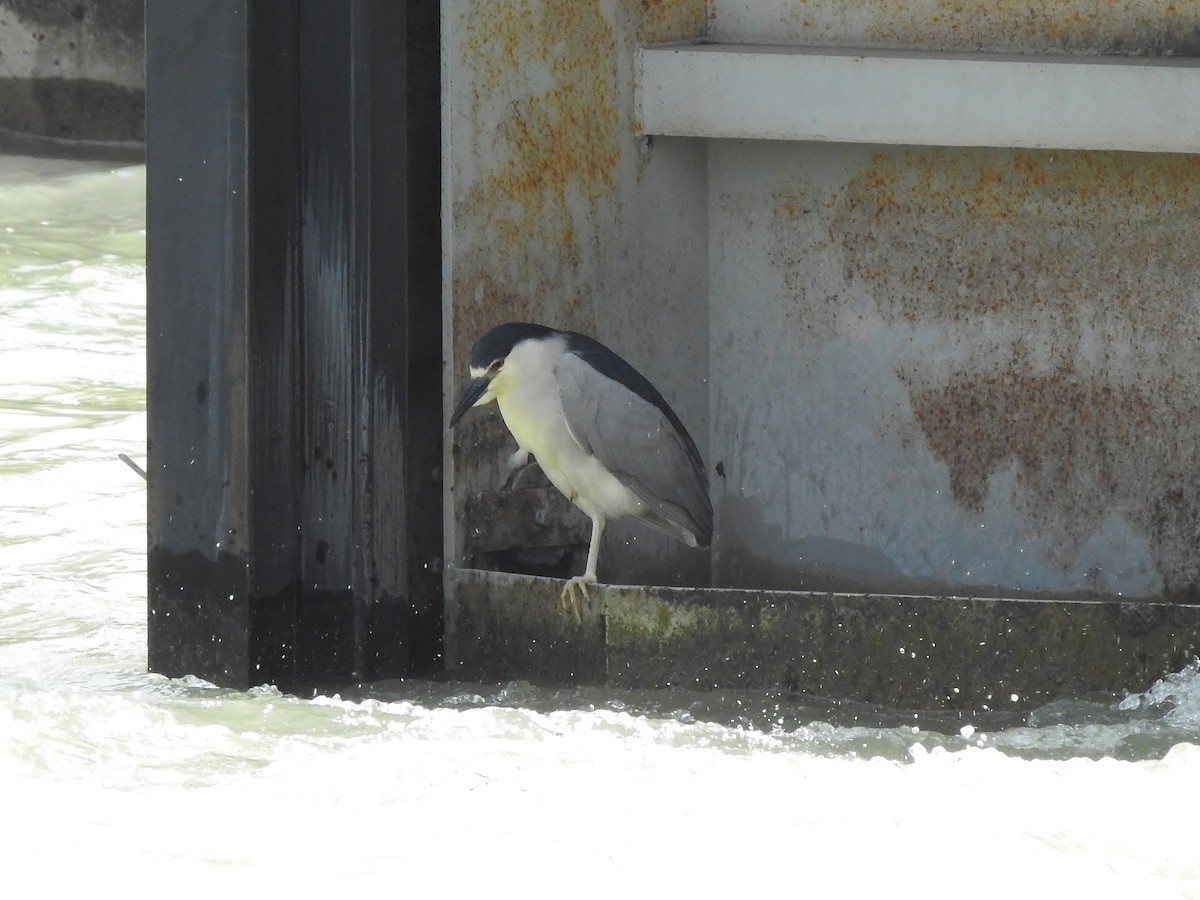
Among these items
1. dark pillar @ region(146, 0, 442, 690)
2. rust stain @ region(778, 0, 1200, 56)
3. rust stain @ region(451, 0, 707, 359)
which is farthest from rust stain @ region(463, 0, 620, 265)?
rust stain @ region(778, 0, 1200, 56)

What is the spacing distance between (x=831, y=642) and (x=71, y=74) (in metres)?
10.0

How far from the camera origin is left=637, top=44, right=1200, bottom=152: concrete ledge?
15.7 ft

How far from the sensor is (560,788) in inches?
142

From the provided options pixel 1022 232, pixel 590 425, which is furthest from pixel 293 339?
pixel 1022 232

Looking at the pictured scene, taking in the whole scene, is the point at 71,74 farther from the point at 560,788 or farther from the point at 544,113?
the point at 560,788

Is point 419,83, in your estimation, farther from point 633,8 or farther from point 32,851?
point 32,851

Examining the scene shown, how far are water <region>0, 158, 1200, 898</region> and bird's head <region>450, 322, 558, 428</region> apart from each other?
27.5 inches

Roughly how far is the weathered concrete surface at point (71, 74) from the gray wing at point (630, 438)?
29.7 feet

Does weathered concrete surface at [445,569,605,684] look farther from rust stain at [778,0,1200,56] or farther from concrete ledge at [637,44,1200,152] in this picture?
rust stain at [778,0,1200,56]

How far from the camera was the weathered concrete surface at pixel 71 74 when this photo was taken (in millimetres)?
13047

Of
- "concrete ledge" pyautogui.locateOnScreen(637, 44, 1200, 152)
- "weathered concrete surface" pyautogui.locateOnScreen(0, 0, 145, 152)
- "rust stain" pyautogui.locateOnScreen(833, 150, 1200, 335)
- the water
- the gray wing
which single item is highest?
"weathered concrete surface" pyautogui.locateOnScreen(0, 0, 145, 152)

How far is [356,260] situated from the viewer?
458 centimetres

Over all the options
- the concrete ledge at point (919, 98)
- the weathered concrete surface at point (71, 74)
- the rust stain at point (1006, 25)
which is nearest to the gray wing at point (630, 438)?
the concrete ledge at point (919, 98)

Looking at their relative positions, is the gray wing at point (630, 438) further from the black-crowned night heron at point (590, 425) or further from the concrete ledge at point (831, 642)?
the concrete ledge at point (831, 642)
